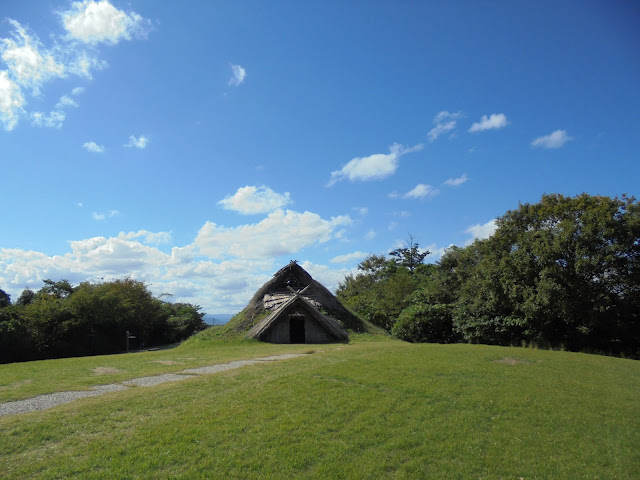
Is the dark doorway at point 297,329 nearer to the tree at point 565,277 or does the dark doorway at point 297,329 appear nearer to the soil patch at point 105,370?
the tree at point 565,277

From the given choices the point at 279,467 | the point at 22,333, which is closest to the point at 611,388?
the point at 279,467

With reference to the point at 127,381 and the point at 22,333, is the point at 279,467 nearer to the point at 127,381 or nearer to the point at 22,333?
the point at 127,381

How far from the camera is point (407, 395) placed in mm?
9844

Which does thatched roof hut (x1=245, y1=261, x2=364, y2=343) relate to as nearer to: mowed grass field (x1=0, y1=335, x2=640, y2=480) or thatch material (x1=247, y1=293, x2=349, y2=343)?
thatch material (x1=247, y1=293, x2=349, y2=343)

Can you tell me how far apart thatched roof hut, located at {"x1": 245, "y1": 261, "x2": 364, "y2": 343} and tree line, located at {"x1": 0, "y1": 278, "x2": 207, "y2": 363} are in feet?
34.8

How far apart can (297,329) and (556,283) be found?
1585 cm

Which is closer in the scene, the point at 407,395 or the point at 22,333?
the point at 407,395

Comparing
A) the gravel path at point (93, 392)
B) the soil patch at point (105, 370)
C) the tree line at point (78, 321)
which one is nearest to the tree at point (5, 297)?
the tree line at point (78, 321)

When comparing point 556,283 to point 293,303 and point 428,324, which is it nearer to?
point 428,324

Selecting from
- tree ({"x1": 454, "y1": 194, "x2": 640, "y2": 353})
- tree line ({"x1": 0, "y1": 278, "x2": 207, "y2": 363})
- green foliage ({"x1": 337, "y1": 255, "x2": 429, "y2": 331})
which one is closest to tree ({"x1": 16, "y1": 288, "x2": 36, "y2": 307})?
tree line ({"x1": 0, "y1": 278, "x2": 207, "y2": 363})

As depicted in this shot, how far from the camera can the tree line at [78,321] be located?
80.0ft

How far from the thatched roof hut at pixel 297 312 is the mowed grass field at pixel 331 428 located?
13715 millimetres

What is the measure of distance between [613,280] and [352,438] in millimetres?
19193

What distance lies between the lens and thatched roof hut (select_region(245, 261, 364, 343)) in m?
25.9
